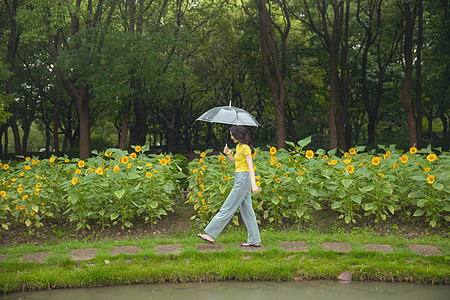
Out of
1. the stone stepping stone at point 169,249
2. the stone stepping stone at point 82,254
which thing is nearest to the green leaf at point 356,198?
the stone stepping stone at point 169,249

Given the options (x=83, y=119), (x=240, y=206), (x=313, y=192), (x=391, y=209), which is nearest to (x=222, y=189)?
(x=240, y=206)

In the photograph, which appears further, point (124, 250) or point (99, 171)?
point (99, 171)

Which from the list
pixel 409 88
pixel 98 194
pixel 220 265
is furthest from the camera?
pixel 409 88

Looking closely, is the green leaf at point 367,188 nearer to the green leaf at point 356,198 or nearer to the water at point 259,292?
the green leaf at point 356,198

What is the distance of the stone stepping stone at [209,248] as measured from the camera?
6.13 meters

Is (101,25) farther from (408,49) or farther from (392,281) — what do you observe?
(392,281)

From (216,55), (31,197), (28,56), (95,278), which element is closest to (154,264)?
(95,278)

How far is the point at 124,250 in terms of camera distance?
6.20 meters

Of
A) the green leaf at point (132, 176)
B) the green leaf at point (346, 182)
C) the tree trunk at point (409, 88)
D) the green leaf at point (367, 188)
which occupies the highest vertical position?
the tree trunk at point (409, 88)

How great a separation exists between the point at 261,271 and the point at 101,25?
46.6ft

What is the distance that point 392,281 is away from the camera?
213 inches

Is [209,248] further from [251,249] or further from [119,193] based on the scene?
[119,193]

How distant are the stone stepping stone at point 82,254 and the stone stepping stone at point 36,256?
31 centimetres

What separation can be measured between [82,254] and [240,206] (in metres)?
2.16
